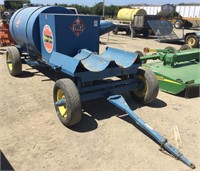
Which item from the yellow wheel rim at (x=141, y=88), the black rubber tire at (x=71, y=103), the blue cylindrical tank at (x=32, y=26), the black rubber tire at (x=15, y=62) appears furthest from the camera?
the black rubber tire at (x=15, y=62)

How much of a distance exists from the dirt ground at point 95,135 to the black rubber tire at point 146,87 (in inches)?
6.8

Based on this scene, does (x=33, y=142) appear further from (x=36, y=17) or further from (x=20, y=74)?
(x=20, y=74)

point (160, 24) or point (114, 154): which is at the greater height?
point (160, 24)

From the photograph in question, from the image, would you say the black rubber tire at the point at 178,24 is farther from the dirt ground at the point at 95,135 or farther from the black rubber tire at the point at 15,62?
the black rubber tire at the point at 15,62

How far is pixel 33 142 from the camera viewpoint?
147 inches

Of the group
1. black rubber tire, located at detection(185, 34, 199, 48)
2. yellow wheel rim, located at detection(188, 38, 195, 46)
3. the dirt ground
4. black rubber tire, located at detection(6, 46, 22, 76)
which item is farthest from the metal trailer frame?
yellow wheel rim, located at detection(188, 38, 195, 46)

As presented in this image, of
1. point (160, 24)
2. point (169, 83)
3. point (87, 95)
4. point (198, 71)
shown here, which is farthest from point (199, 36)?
point (87, 95)

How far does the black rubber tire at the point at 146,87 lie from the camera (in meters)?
4.76

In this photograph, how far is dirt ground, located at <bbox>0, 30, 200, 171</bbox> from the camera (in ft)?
10.8

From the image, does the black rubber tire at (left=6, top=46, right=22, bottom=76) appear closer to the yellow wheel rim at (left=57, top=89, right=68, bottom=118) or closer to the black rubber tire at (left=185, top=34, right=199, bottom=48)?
the yellow wheel rim at (left=57, top=89, right=68, bottom=118)

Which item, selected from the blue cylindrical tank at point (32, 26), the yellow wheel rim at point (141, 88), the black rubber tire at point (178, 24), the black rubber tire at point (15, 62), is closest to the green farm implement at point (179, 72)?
the yellow wheel rim at point (141, 88)

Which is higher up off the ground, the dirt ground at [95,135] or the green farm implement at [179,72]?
the green farm implement at [179,72]

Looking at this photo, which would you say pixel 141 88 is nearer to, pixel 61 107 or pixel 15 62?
pixel 61 107

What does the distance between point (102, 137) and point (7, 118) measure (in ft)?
5.68
